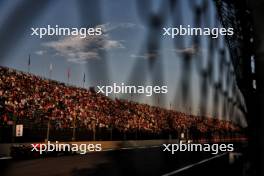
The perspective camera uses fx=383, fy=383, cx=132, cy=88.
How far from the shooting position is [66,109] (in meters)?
22.3

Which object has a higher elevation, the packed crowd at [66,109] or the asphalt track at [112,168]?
the packed crowd at [66,109]

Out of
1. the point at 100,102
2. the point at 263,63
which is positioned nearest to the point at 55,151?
the point at 100,102

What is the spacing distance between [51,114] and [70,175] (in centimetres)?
1005

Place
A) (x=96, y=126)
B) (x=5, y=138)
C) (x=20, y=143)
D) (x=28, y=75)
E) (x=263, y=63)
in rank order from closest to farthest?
(x=263, y=63) < (x=5, y=138) < (x=20, y=143) < (x=28, y=75) < (x=96, y=126)

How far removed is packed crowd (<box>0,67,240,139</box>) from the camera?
17.6 metres

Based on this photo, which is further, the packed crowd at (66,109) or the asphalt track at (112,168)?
the packed crowd at (66,109)

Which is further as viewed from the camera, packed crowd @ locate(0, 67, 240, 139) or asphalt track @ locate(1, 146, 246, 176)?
packed crowd @ locate(0, 67, 240, 139)

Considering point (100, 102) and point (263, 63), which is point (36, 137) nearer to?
point (100, 102)

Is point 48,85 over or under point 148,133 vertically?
over

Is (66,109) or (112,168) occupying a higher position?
(66,109)

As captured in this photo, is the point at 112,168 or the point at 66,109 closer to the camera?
the point at 112,168

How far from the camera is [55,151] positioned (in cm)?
1948

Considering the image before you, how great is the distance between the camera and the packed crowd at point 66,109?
57.8 feet

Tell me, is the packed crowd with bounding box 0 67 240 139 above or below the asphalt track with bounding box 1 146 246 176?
above
